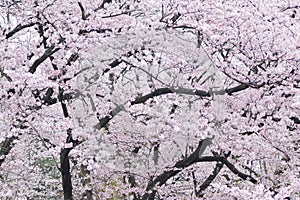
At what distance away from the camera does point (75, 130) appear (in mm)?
4820

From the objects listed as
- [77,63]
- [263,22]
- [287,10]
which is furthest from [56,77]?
[287,10]

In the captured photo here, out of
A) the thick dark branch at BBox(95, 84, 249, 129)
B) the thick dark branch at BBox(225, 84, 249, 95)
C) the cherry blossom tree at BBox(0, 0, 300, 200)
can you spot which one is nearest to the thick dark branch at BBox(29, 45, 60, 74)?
the cherry blossom tree at BBox(0, 0, 300, 200)

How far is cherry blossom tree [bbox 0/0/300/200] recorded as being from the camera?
5074 mm

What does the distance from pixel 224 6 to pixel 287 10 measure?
118 centimetres

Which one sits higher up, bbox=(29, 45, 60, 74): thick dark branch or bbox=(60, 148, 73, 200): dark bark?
bbox=(29, 45, 60, 74): thick dark branch

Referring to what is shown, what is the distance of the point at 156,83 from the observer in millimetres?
5367

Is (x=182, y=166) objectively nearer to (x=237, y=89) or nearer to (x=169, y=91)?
(x=169, y=91)

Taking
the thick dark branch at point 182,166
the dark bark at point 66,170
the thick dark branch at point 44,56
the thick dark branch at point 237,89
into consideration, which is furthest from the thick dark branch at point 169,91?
the thick dark branch at point 44,56

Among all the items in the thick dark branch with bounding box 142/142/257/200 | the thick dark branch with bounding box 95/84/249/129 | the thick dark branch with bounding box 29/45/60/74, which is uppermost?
the thick dark branch with bounding box 29/45/60/74

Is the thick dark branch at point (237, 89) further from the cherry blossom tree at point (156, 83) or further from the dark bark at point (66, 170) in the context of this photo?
the dark bark at point (66, 170)

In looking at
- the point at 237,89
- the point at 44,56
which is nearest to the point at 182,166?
the point at 237,89

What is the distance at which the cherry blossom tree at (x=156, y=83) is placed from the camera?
5074 millimetres

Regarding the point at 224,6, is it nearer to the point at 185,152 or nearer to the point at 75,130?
the point at 185,152

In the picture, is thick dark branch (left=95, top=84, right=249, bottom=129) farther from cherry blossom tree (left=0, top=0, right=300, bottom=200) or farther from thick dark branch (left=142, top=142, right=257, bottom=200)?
thick dark branch (left=142, top=142, right=257, bottom=200)
